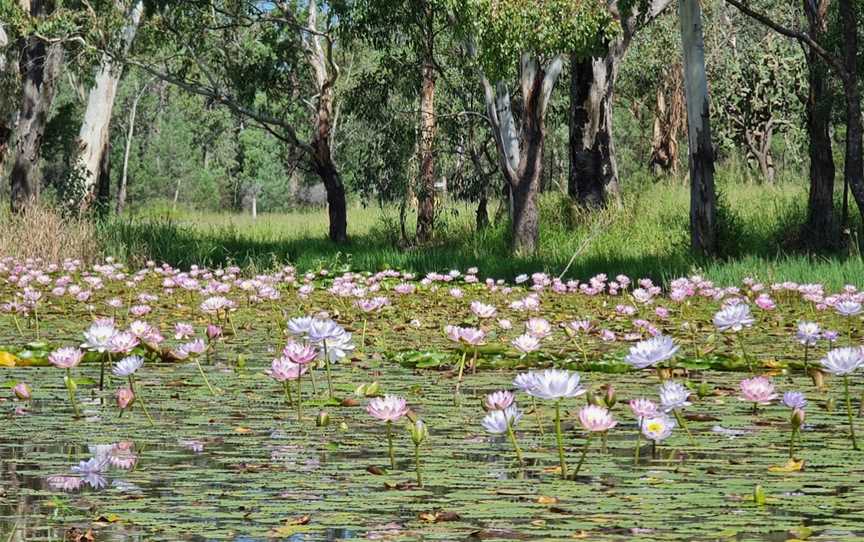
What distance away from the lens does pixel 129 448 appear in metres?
4.62

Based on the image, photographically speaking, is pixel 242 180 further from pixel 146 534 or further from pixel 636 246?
pixel 146 534

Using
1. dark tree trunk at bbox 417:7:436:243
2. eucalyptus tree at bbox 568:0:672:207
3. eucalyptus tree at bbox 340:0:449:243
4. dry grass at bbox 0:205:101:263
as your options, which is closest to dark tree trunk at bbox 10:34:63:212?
eucalyptus tree at bbox 340:0:449:243

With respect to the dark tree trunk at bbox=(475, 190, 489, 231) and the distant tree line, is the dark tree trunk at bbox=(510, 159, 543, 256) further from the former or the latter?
the dark tree trunk at bbox=(475, 190, 489, 231)

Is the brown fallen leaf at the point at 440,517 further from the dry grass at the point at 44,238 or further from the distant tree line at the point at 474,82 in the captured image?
the dry grass at the point at 44,238

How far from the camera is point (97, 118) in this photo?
1122 inches

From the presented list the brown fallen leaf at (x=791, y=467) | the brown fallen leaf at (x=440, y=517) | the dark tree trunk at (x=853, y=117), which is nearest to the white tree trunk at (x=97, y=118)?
the dark tree trunk at (x=853, y=117)

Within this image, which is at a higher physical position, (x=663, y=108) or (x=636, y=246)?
(x=663, y=108)

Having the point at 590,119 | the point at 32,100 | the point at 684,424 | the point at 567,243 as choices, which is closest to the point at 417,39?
the point at 590,119

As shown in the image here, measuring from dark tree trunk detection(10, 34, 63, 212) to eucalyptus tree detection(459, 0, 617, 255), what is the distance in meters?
9.26

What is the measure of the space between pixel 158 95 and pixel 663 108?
43.8m

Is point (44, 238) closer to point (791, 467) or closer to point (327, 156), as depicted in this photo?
point (327, 156)

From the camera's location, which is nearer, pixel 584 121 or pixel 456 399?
pixel 456 399

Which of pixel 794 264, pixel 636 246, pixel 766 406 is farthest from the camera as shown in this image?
pixel 636 246

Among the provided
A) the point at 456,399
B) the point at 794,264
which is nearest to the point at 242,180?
the point at 794,264
